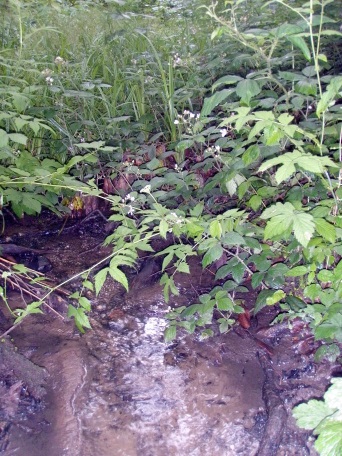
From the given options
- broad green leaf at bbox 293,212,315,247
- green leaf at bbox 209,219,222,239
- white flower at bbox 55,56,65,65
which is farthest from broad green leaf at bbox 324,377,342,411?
white flower at bbox 55,56,65,65

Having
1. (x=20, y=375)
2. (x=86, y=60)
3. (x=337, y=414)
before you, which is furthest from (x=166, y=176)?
(x=337, y=414)

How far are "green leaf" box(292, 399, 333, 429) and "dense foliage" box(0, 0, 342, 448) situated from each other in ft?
1.45

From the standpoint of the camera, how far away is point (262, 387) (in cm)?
155

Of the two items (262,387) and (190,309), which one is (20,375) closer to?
(190,309)

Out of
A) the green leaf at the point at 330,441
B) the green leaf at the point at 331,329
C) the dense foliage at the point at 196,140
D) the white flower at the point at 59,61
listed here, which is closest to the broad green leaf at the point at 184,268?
the dense foliage at the point at 196,140

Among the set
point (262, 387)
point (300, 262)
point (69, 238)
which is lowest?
point (69, 238)

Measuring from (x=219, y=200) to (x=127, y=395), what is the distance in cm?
109

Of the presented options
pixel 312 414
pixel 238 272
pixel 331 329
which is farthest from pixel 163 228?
pixel 312 414

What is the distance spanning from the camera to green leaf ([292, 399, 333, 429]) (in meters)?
Answer: 0.92

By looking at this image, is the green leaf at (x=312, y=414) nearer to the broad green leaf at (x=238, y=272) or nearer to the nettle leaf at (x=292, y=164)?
the nettle leaf at (x=292, y=164)

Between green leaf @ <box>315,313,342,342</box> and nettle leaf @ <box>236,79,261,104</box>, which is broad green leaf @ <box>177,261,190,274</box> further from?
nettle leaf @ <box>236,79,261,104</box>

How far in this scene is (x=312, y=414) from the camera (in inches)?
36.3

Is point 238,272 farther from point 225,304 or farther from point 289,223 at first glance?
point 289,223

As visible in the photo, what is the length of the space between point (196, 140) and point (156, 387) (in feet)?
3.23
